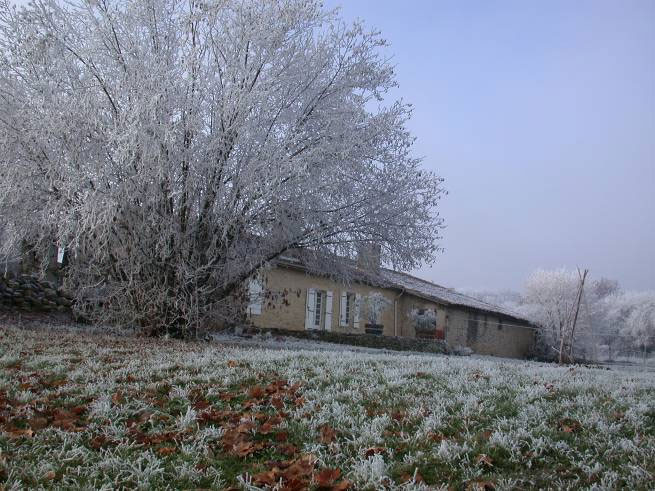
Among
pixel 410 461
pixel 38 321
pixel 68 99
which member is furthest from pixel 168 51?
pixel 410 461

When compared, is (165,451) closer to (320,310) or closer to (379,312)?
(320,310)

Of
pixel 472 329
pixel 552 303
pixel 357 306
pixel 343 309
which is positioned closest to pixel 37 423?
pixel 343 309

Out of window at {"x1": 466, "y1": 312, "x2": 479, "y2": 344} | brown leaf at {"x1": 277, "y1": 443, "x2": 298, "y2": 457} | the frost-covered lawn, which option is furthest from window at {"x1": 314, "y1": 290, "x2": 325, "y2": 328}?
brown leaf at {"x1": 277, "y1": 443, "x2": 298, "y2": 457}

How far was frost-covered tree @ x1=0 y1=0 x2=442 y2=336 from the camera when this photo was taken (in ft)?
34.1

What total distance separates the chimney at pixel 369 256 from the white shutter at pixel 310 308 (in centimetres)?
830

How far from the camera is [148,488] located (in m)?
3.11

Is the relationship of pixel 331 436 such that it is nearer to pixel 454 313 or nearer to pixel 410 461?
pixel 410 461

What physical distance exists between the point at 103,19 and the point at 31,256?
7.45m

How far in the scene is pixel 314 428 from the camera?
4.05 m

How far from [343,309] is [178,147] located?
14676 millimetres

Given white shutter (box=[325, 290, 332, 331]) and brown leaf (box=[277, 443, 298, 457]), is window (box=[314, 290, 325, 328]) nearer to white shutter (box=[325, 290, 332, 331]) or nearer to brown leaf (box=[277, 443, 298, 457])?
white shutter (box=[325, 290, 332, 331])

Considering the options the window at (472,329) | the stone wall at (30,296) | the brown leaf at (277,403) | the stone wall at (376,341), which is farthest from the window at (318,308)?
the brown leaf at (277,403)

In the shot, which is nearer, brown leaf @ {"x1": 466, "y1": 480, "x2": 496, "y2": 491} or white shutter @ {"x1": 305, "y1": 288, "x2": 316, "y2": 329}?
brown leaf @ {"x1": 466, "y1": 480, "x2": 496, "y2": 491}

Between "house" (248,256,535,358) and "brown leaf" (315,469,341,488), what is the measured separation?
50.7ft
